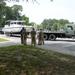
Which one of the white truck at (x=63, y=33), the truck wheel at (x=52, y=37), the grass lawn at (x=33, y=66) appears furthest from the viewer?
the truck wheel at (x=52, y=37)

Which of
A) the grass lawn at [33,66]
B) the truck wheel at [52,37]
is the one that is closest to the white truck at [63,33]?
the truck wheel at [52,37]

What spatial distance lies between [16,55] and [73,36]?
23.3 m

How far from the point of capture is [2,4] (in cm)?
1391

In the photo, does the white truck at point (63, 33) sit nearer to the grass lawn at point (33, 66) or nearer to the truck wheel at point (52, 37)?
the truck wheel at point (52, 37)

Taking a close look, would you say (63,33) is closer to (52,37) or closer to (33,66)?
(52,37)

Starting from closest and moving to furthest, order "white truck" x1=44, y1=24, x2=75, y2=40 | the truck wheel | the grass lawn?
the grass lawn → "white truck" x1=44, y1=24, x2=75, y2=40 → the truck wheel

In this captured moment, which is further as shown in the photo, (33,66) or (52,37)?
(52,37)

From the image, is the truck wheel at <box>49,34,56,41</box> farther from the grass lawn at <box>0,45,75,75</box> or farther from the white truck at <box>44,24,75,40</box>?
the grass lawn at <box>0,45,75,75</box>

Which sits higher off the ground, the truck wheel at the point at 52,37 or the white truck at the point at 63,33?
the white truck at the point at 63,33

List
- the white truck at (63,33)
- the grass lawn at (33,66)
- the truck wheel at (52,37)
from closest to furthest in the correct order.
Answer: the grass lawn at (33,66), the white truck at (63,33), the truck wheel at (52,37)

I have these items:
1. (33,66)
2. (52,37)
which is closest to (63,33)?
(52,37)

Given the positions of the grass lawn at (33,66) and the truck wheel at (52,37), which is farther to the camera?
the truck wheel at (52,37)

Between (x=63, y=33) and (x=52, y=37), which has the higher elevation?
(x=63, y=33)

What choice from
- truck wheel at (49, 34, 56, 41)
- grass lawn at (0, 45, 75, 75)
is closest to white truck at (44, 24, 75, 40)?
truck wheel at (49, 34, 56, 41)
